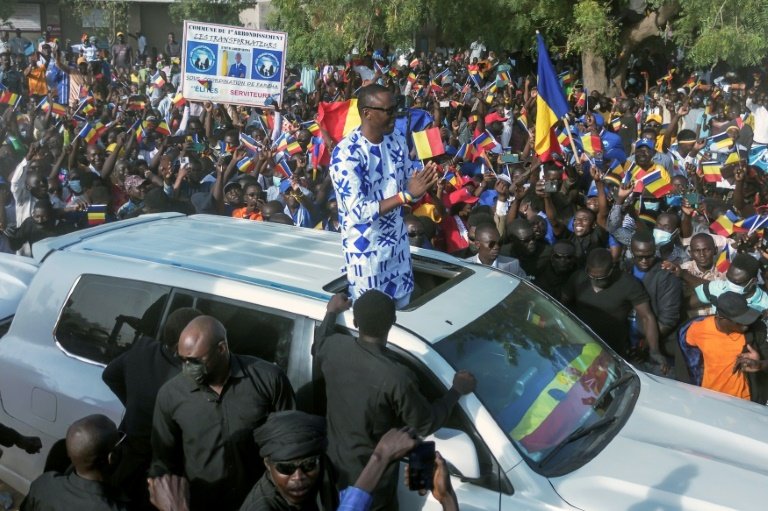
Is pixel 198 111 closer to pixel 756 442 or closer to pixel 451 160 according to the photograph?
pixel 451 160

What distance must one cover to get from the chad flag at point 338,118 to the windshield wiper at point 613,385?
174 inches

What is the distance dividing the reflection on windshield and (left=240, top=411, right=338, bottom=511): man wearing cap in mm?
836

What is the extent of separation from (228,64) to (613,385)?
7.42m

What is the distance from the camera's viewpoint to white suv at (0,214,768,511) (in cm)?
318

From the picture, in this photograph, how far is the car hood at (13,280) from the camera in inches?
201

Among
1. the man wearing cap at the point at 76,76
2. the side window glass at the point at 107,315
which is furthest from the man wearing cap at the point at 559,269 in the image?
the man wearing cap at the point at 76,76

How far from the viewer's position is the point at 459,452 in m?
3.15

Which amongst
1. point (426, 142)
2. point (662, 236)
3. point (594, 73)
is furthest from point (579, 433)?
point (594, 73)

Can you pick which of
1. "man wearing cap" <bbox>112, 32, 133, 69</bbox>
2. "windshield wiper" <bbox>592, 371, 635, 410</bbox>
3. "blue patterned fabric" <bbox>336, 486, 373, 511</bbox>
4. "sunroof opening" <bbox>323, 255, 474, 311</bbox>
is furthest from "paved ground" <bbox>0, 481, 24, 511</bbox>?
"man wearing cap" <bbox>112, 32, 133, 69</bbox>

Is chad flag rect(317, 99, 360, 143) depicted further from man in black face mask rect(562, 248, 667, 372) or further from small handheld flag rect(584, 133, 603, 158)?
man in black face mask rect(562, 248, 667, 372)

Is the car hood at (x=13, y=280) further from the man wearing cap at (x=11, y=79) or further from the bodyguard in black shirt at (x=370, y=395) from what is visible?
the man wearing cap at (x=11, y=79)

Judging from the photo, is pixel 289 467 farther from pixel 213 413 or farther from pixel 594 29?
pixel 594 29

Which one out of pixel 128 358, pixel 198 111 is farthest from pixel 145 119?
pixel 128 358

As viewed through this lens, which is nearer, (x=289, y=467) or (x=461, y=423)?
(x=289, y=467)
